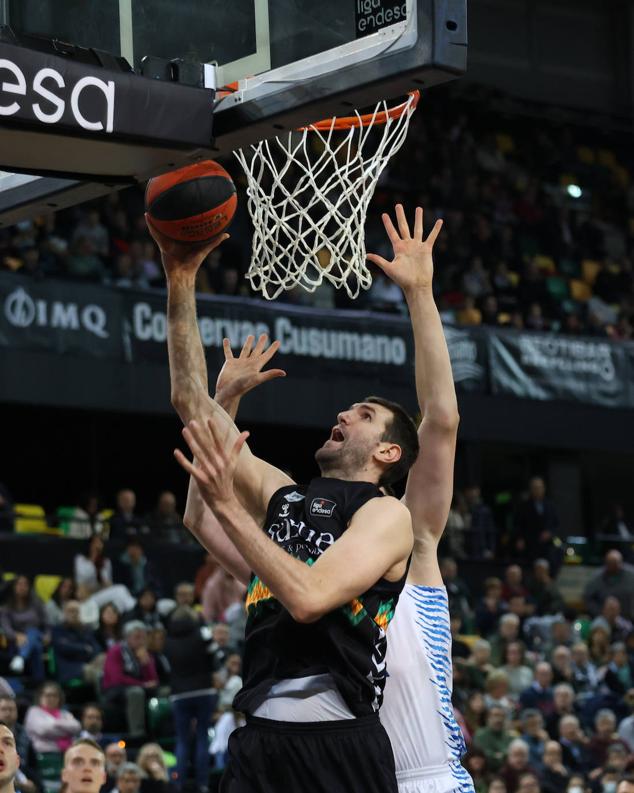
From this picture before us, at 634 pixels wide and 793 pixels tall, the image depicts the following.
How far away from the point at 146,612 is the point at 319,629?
30.4ft

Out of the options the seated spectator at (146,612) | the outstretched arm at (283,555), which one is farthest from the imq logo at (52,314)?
the outstretched arm at (283,555)

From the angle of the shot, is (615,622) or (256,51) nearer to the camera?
(256,51)

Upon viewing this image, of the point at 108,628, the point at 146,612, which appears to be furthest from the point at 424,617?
the point at 146,612

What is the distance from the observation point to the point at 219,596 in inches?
542

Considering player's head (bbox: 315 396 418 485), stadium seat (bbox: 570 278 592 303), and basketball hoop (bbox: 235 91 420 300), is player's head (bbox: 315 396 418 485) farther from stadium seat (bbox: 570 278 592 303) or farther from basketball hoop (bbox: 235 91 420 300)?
stadium seat (bbox: 570 278 592 303)

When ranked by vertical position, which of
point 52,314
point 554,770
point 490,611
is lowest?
point 554,770

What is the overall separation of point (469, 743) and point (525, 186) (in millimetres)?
13051

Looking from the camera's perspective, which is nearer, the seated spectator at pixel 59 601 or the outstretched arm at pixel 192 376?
the outstretched arm at pixel 192 376

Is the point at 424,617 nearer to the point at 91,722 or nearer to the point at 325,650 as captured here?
the point at 325,650

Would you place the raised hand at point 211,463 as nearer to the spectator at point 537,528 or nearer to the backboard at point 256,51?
the backboard at point 256,51

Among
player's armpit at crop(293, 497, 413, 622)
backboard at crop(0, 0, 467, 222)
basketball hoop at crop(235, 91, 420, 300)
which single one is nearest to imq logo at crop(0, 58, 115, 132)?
backboard at crop(0, 0, 467, 222)

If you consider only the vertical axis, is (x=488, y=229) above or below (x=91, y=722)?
above

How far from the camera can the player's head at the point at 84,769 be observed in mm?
6594

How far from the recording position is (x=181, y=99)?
4266mm
